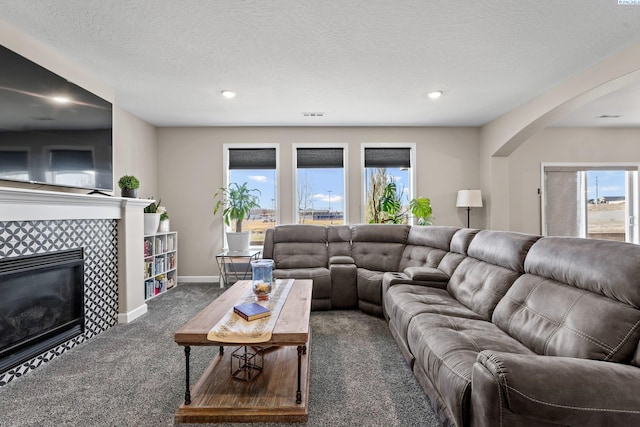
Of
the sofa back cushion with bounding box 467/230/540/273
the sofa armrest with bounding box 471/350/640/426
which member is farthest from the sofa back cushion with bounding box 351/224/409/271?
the sofa armrest with bounding box 471/350/640/426

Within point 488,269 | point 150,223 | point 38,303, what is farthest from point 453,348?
point 150,223

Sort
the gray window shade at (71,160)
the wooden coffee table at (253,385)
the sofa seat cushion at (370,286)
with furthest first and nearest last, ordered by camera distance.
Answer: the sofa seat cushion at (370,286)
the gray window shade at (71,160)
the wooden coffee table at (253,385)

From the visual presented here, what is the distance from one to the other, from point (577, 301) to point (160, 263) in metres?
4.54

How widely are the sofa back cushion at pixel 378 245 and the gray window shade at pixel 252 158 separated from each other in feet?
6.30

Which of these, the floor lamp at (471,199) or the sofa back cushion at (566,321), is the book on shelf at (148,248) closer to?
the sofa back cushion at (566,321)

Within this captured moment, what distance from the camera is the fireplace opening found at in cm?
214

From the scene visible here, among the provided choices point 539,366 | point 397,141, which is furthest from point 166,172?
point 539,366

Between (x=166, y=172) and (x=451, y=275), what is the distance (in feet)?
14.7

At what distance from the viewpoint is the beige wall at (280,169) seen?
499 centimetres

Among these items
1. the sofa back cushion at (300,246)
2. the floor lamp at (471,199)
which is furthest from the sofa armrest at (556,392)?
the floor lamp at (471,199)

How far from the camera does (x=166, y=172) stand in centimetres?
498

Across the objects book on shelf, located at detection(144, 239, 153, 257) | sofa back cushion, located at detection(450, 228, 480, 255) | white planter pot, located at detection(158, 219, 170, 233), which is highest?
white planter pot, located at detection(158, 219, 170, 233)

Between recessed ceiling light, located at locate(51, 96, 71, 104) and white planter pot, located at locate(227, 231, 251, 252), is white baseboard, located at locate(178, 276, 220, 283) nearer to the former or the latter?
white planter pot, located at locate(227, 231, 251, 252)

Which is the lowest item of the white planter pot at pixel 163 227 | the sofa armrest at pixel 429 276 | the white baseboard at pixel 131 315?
the white baseboard at pixel 131 315
